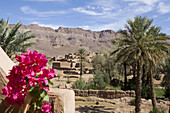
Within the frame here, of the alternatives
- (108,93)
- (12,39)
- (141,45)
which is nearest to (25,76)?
(12,39)

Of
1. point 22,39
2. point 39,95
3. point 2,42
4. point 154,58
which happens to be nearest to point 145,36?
point 154,58

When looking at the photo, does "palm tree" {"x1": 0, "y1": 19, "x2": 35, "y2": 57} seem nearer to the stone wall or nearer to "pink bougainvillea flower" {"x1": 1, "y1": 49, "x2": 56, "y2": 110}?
"pink bougainvillea flower" {"x1": 1, "y1": 49, "x2": 56, "y2": 110}

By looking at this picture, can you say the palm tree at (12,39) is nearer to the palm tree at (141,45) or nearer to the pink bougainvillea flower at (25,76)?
the palm tree at (141,45)

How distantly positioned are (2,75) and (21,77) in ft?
2.60

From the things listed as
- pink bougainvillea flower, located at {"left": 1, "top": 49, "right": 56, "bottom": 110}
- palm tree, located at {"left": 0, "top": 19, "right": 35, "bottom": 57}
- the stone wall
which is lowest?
the stone wall

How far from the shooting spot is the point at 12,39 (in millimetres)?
9297

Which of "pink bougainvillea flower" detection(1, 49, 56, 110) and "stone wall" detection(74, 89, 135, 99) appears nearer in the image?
"pink bougainvillea flower" detection(1, 49, 56, 110)

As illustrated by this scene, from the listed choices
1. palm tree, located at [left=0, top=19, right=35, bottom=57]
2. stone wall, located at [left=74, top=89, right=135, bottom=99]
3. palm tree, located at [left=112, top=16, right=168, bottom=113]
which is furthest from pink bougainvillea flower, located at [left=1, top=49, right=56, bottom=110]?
A: stone wall, located at [left=74, top=89, right=135, bottom=99]

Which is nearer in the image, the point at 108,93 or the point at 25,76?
the point at 25,76

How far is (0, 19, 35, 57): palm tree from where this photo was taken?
9.01 meters

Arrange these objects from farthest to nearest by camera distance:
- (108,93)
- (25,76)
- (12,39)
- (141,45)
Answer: (108,93), (141,45), (12,39), (25,76)

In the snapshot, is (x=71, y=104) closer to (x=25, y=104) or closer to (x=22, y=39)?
(x=25, y=104)

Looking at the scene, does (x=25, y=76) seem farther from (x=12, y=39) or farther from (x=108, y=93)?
(x=108, y=93)

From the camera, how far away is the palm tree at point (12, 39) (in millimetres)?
9008
